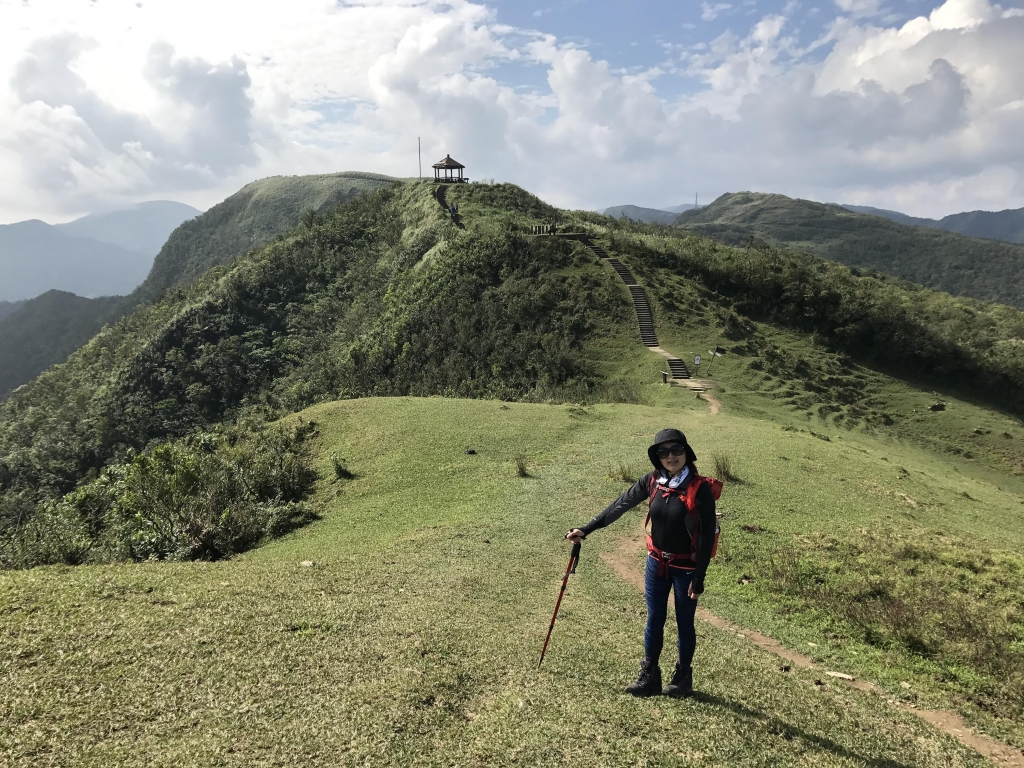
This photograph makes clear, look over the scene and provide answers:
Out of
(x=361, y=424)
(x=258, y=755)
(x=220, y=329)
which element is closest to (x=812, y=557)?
(x=258, y=755)

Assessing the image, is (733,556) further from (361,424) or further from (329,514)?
(361,424)

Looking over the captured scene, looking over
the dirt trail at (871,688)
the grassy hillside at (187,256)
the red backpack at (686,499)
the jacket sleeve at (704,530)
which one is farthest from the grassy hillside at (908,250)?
the jacket sleeve at (704,530)

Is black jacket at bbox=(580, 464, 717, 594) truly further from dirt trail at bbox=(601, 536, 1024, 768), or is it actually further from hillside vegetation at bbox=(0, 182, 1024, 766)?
dirt trail at bbox=(601, 536, 1024, 768)

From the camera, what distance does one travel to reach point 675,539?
A: 17.0ft

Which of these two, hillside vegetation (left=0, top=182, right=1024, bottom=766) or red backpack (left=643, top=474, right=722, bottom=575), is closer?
hillside vegetation (left=0, top=182, right=1024, bottom=766)

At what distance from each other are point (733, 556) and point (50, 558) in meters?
12.5

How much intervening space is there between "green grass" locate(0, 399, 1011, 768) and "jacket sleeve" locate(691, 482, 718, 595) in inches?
52.4

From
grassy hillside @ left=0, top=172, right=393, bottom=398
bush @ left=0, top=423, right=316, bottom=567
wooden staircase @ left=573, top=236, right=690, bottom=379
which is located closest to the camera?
bush @ left=0, top=423, right=316, bottom=567

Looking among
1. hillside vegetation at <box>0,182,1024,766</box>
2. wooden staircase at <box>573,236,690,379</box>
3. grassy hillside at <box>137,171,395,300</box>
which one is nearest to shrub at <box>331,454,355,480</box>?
hillside vegetation at <box>0,182,1024,766</box>

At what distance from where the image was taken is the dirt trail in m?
5.23

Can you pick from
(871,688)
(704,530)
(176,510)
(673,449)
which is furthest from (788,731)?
(176,510)

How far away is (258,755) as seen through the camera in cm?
432

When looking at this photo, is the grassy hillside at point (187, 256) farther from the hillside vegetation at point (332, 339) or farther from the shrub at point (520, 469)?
the shrub at point (520, 469)

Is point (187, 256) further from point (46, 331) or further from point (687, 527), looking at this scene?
point (687, 527)
